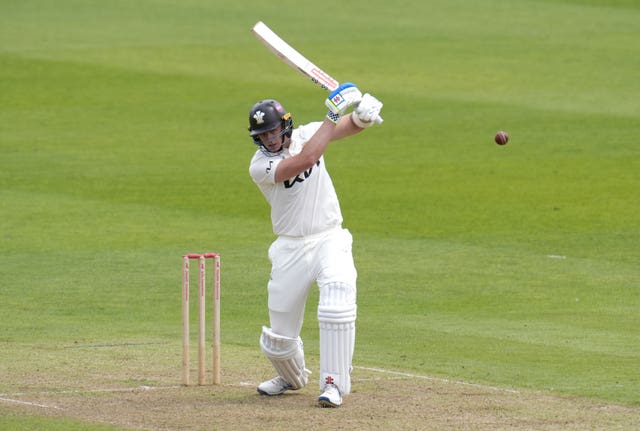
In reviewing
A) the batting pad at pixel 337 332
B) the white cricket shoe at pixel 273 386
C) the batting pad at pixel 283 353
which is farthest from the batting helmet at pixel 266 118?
the white cricket shoe at pixel 273 386

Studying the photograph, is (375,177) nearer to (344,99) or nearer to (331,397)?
(344,99)

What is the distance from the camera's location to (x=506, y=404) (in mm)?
9086

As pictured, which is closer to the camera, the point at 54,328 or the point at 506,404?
the point at 506,404

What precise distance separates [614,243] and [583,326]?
4464 millimetres

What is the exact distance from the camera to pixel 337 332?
29.4 feet

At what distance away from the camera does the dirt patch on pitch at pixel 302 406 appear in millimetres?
8531

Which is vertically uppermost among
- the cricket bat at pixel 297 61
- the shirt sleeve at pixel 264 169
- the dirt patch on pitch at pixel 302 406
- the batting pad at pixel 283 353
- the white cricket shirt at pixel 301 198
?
the cricket bat at pixel 297 61

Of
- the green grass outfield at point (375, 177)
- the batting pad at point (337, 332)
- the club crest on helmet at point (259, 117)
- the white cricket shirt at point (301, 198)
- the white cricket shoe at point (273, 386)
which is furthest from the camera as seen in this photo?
the green grass outfield at point (375, 177)

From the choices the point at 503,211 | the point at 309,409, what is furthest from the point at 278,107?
the point at 503,211

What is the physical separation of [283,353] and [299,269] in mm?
586

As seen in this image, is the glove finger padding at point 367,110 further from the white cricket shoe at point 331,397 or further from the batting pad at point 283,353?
the white cricket shoe at point 331,397

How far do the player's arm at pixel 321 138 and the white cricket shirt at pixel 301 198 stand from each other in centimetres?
14

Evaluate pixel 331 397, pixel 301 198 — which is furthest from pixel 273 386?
pixel 301 198

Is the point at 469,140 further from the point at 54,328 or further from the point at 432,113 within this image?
the point at 54,328
